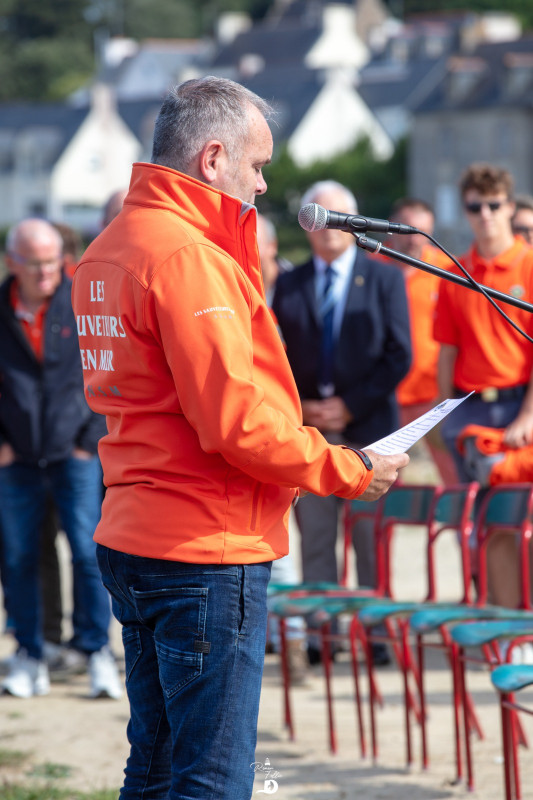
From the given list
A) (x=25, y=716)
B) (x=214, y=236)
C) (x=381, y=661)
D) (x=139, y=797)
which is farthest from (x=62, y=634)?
(x=214, y=236)

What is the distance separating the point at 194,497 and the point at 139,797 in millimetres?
748

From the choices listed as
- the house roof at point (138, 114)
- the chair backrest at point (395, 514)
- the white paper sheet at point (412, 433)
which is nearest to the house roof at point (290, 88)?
the house roof at point (138, 114)

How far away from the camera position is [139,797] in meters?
2.97

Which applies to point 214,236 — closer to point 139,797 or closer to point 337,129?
point 139,797

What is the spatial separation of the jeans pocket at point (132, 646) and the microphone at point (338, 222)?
3.32 feet

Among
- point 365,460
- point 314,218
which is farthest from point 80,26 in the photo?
point 365,460

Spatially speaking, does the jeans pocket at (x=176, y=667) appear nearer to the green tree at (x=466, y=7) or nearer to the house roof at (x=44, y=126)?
the house roof at (x=44, y=126)

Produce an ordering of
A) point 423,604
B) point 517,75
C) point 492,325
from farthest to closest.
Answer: point 517,75 < point 492,325 < point 423,604

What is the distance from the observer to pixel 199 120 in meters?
2.83

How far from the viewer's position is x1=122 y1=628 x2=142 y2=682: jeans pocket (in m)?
2.96

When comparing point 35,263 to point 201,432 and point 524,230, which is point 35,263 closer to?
point 524,230

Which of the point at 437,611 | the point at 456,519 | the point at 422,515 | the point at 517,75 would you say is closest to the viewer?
the point at 437,611

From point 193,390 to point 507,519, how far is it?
2797 mm

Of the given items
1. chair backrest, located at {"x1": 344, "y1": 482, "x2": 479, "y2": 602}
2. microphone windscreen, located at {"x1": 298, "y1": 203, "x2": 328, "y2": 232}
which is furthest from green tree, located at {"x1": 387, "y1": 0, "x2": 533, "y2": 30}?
microphone windscreen, located at {"x1": 298, "y1": 203, "x2": 328, "y2": 232}
